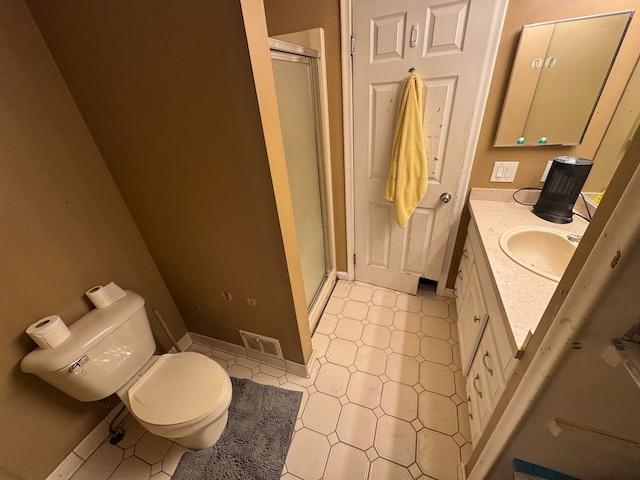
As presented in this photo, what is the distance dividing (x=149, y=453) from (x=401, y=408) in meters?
1.29

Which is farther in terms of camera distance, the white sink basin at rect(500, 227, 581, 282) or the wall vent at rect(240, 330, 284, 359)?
the wall vent at rect(240, 330, 284, 359)

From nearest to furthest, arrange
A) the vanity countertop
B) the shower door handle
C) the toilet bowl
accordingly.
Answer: the vanity countertop < the toilet bowl < the shower door handle

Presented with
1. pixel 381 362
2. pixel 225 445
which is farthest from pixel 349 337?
pixel 225 445

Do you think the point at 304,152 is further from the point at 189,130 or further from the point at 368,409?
the point at 368,409

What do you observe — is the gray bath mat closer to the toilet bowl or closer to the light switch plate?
the toilet bowl

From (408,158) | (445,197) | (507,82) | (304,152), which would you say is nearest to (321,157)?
(304,152)

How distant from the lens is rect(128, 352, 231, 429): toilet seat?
100 centimetres

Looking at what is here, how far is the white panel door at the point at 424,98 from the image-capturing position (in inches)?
47.4

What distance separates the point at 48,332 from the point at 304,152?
56.2 inches

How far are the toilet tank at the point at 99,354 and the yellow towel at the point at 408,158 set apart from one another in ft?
5.12

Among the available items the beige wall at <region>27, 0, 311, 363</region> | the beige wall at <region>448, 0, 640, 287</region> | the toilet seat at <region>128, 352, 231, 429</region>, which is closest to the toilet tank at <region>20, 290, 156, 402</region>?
the toilet seat at <region>128, 352, 231, 429</region>

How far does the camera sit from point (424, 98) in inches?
Result: 54.1

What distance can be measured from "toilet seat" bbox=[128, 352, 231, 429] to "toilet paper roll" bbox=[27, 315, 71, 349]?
0.36m

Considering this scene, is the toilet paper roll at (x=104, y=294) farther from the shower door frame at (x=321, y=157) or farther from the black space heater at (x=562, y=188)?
the black space heater at (x=562, y=188)
